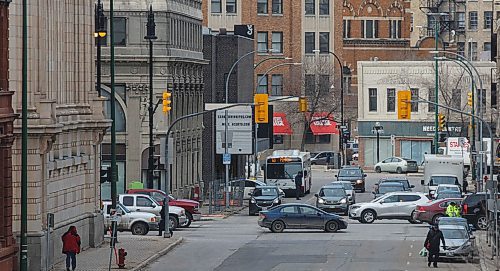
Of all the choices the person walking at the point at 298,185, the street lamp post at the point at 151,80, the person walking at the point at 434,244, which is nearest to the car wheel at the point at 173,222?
the street lamp post at the point at 151,80

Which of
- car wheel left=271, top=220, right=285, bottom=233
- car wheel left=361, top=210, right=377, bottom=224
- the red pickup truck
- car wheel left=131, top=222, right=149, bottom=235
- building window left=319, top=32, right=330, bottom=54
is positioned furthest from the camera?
building window left=319, top=32, right=330, bottom=54

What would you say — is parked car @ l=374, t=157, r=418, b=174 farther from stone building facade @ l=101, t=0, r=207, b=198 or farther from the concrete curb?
the concrete curb

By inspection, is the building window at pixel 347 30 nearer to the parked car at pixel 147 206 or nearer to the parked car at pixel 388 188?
the parked car at pixel 388 188

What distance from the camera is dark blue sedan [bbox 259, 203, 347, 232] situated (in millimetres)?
54844

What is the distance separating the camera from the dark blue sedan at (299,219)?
2159 inches

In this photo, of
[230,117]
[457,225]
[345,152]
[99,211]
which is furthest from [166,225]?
[345,152]

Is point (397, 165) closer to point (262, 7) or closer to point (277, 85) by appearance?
point (277, 85)

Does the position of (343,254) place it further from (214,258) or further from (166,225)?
(166,225)

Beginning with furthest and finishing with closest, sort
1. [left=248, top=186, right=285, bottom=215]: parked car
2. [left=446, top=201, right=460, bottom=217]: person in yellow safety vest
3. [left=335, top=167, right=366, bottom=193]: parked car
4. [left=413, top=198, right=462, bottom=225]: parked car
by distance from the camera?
[left=335, top=167, right=366, bottom=193]: parked car < [left=248, top=186, right=285, bottom=215]: parked car < [left=413, top=198, right=462, bottom=225]: parked car < [left=446, top=201, right=460, bottom=217]: person in yellow safety vest

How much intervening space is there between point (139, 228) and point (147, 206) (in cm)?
172

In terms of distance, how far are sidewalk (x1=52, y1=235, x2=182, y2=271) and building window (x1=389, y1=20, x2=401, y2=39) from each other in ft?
254

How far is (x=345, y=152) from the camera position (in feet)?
353

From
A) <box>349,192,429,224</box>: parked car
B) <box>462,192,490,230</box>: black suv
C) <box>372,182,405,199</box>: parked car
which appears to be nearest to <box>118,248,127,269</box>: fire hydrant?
<box>462,192,490,230</box>: black suv

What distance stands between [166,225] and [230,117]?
22.2 metres
